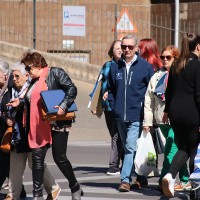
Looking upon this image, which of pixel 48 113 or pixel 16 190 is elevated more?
pixel 48 113

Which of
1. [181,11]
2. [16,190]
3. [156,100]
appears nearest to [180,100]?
[156,100]

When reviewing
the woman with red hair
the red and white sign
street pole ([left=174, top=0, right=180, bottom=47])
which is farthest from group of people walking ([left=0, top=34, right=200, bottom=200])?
street pole ([left=174, top=0, right=180, bottom=47])

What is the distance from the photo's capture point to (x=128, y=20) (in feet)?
77.8

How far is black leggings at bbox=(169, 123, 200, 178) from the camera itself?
9945mm

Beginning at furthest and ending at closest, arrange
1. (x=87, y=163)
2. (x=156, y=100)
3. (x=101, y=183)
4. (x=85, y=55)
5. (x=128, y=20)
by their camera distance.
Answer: (x=85, y=55), (x=128, y=20), (x=87, y=163), (x=101, y=183), (x=156, y=100)

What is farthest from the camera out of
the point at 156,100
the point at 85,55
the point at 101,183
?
the point at 85,55

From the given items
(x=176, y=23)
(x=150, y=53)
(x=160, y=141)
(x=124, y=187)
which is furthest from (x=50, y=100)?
(x=176, y=23)

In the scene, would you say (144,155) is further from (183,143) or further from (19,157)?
(19,157)

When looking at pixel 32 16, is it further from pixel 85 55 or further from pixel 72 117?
pixel 72 117

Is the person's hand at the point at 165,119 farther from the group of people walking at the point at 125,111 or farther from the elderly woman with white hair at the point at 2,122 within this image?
the elderly woman with white hair at the point at 2,122

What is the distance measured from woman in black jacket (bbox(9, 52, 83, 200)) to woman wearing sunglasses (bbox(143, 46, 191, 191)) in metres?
1.30

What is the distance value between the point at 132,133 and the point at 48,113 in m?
1.66

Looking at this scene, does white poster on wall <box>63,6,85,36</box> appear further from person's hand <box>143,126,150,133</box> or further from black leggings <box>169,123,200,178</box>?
black leggings <box>169,123,200,178</box>

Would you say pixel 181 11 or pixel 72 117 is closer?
pixel 72 117
